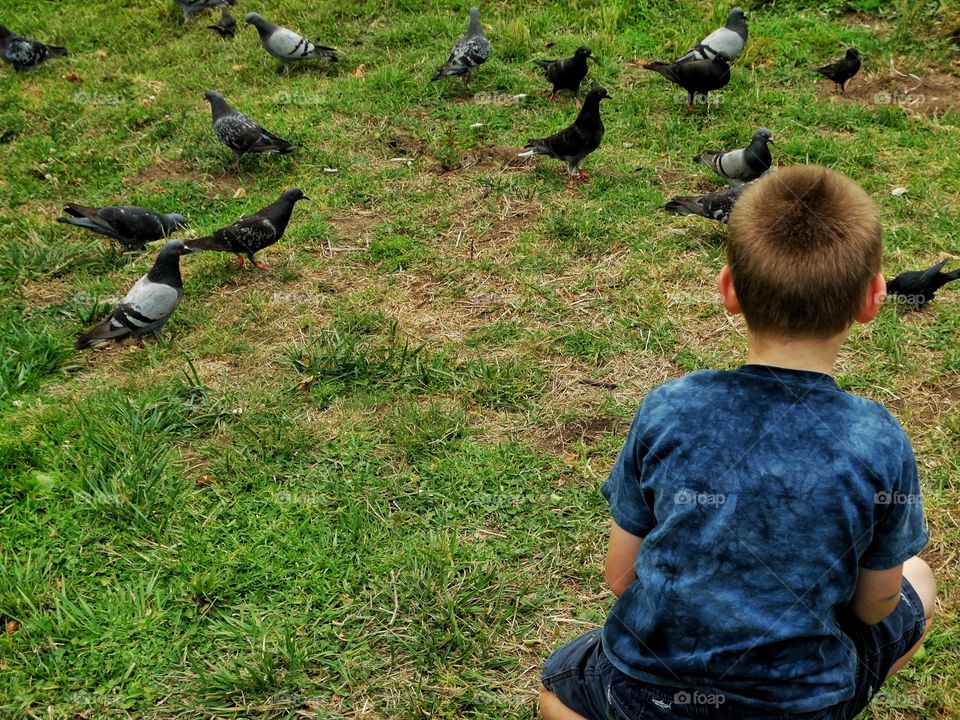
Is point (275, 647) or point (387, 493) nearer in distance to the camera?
point (275, 647)

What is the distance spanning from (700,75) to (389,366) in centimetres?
473

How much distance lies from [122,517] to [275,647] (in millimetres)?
1168

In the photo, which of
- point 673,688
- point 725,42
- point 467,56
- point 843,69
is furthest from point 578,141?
point 673,688

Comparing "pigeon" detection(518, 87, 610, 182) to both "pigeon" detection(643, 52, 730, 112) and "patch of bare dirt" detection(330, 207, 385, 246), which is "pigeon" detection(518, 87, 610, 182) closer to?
"pigeon" detection(643, 52, 730, 112)

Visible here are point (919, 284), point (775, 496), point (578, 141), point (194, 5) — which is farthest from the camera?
point (194, 5)

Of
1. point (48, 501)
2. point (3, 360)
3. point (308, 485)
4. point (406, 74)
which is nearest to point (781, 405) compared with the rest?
point (308, 485)

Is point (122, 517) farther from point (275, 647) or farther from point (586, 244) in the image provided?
point (586, 244)

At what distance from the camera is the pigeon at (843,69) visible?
306 inches

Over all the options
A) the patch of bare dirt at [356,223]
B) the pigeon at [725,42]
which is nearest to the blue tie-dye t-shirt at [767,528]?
the patch of bare dirt at [356,223]

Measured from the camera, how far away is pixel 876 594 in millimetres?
1884

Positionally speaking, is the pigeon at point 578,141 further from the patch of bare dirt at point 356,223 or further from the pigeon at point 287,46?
the pigeon at point 287,46

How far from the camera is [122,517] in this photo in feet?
12.5

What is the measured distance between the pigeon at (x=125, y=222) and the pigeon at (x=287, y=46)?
147 inches

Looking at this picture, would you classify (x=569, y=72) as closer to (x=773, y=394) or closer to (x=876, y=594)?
(x=773, y=394)
